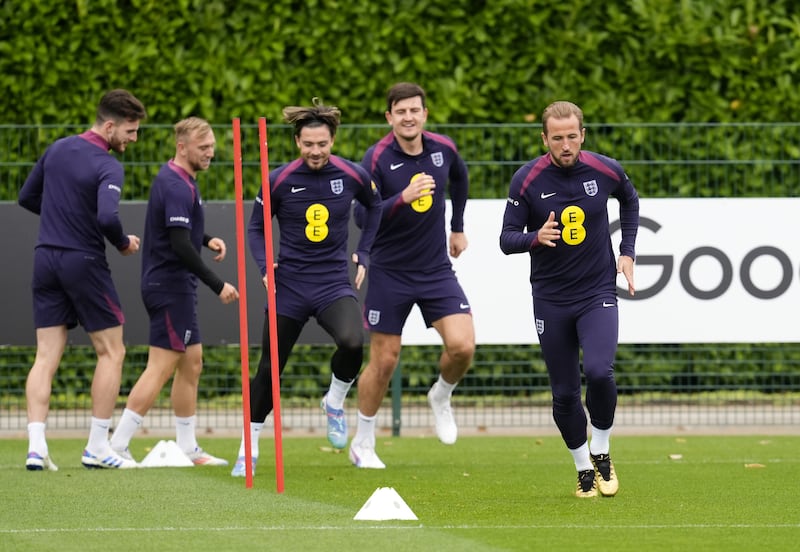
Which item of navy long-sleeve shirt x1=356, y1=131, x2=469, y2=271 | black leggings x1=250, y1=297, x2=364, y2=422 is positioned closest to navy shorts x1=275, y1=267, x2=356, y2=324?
black leggings x1=250, y1=297, x2=364, y2=422

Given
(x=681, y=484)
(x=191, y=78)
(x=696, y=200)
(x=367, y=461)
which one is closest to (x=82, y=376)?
(x=191, y=78)

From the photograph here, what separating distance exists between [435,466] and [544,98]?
4.89 metres

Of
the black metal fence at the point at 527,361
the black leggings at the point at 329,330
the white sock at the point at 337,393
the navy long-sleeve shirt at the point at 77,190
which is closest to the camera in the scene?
the black leggings at the point at 329,330

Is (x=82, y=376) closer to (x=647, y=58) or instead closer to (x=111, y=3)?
(x=111, y=3)

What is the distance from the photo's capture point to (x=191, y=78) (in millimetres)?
14547

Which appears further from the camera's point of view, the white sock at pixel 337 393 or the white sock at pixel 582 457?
the white sock at pixel 337 393

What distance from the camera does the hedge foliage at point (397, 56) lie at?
14.5 meters

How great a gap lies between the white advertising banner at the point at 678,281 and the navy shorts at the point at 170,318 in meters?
2.62

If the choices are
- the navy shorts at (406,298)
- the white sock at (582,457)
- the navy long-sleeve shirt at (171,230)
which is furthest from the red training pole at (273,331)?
the navy shorts at (406,298)

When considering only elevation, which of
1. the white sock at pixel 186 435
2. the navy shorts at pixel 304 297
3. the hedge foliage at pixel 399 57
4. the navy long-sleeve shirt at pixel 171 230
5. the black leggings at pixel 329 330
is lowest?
the white sock at pixel 186 435

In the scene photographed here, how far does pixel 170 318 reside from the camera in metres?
10.5

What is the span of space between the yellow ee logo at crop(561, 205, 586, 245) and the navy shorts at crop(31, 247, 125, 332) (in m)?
3.24

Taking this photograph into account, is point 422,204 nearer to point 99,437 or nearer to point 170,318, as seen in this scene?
point 170,318

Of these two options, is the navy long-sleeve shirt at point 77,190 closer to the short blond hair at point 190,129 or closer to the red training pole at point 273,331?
the short blond hair at point 190,129
